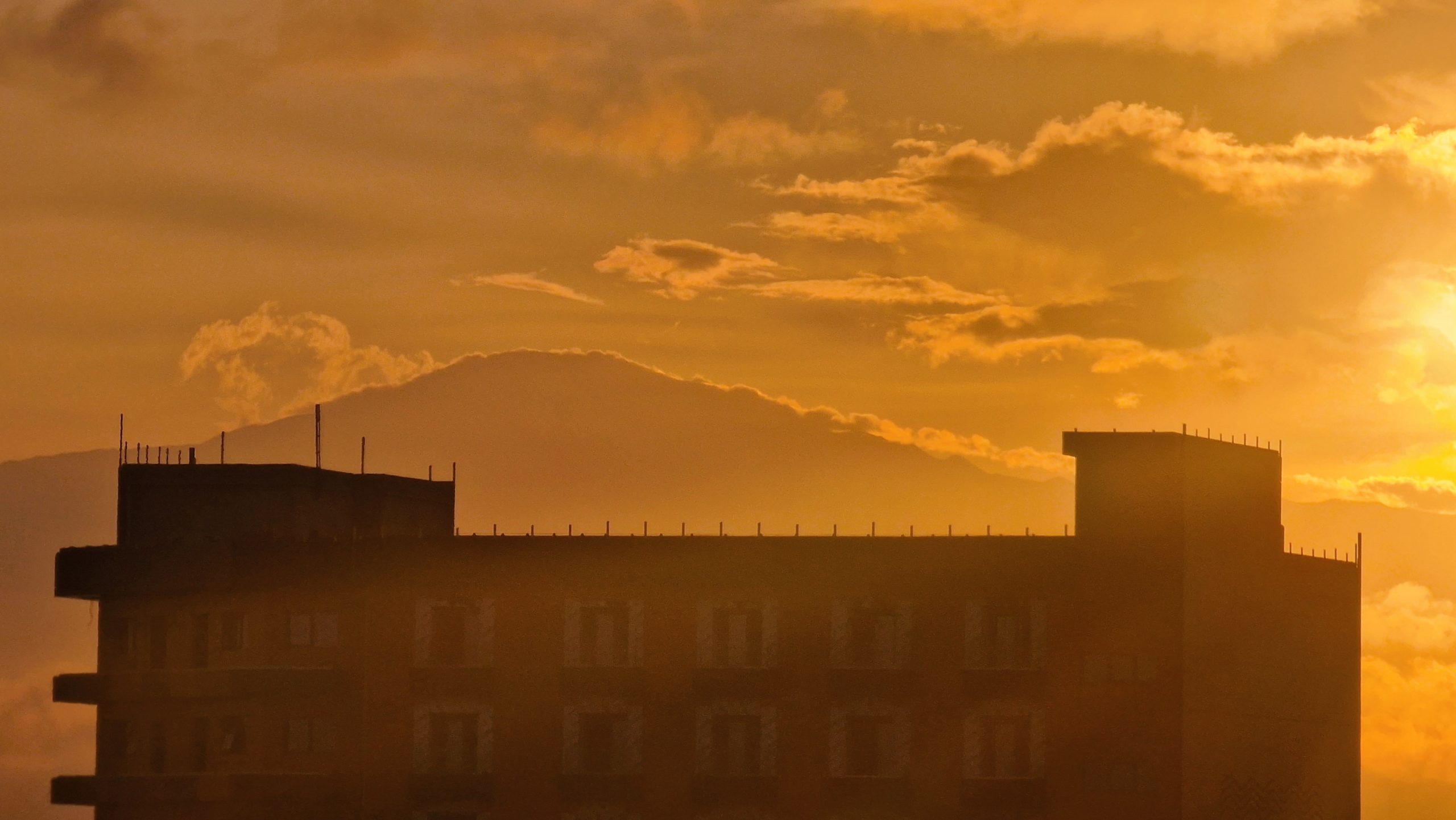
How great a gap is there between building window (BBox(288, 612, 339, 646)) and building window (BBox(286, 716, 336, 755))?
300 cm

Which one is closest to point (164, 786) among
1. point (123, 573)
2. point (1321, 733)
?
point (123, 573)

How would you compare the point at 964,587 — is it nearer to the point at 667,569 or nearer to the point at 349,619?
the point at 667,569

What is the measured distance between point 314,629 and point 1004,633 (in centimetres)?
2764

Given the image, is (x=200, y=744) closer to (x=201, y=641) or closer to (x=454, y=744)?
(x=201, y=641)

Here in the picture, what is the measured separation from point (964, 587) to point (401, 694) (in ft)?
74.5

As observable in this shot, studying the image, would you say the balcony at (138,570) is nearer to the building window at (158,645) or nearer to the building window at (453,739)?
the building window at (158,645)

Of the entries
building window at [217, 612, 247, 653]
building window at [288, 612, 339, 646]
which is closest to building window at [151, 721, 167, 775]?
building window at [217, 612, 247, 653]

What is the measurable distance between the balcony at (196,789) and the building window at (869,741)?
1978 cm

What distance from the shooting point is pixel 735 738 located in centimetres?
9131

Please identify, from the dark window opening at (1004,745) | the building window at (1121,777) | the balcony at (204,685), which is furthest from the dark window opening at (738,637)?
the balcony at (204,685)

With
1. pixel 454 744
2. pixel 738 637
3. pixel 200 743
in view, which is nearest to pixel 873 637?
pixel 738 637

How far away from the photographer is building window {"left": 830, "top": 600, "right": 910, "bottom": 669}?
299ft

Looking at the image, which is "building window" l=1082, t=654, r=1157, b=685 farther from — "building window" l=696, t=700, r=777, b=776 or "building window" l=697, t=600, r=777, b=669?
"building window" l=696, t=700, r=777, b=776

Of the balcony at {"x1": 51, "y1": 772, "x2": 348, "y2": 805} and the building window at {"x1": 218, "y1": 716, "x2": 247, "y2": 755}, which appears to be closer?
the balcony at {"x1": 51, "y1": 772, "x2": 348, "y2": 805}
